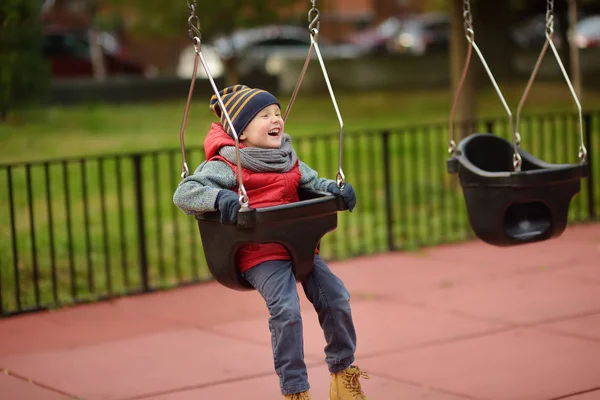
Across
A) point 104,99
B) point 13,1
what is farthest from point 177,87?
point 13,1

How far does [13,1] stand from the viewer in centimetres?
713

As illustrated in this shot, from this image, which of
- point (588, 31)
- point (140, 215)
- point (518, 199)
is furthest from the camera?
point (588, 31)

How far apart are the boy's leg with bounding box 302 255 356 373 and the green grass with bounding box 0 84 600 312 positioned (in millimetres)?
2931

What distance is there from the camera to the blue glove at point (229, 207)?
3723mm

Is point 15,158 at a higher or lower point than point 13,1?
lower

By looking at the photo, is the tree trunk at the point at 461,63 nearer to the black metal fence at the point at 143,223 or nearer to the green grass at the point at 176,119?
the black metal fence at the point at 143,223

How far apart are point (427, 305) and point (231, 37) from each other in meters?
15.5

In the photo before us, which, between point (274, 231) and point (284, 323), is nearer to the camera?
point (274, 231)

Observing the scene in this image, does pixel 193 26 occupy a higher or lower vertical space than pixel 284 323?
higher

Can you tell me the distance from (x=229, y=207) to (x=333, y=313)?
2.28 feet

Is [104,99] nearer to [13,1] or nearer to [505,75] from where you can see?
[505,75]

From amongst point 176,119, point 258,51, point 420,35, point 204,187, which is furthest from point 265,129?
point 420,35

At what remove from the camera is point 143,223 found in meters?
7.14

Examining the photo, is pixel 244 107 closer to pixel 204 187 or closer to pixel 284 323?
pixel 204 187
